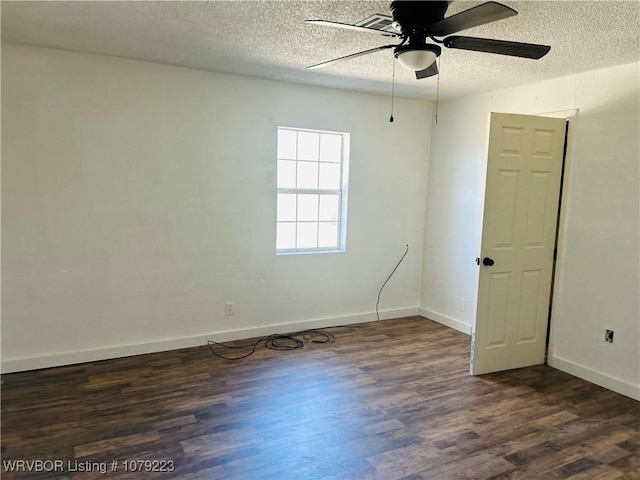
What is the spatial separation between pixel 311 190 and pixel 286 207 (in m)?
0.32

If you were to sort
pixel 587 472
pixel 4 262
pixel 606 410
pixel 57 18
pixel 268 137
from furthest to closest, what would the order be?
pixel 268 137
pixel 4 262
pixel 606 410
pixel 57 18
pixel 587 472

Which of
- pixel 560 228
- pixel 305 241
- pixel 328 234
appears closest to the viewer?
pixel 560 228

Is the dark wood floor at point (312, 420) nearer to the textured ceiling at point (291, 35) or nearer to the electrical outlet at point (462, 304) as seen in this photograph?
the electrical outlet at point (462, 304)

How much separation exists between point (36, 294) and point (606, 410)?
4202 millimetres

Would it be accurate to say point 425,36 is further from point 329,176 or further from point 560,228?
point 329,176

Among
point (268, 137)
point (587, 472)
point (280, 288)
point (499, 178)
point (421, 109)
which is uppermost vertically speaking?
point (421, 109)

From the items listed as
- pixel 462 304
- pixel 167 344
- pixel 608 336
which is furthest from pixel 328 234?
pixel 608 336

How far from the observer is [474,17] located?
6.16ft

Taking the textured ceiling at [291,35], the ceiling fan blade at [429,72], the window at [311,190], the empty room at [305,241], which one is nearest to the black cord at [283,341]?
the empty room at [305,241]

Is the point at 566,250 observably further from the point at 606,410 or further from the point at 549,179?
the point at 606,410

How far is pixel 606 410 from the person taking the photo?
3031mm

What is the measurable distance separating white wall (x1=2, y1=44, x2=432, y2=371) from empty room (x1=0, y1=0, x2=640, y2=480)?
0.06 ft

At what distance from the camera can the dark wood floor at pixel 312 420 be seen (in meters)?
2.34

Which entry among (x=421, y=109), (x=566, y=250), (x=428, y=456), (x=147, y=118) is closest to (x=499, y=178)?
(x=566, y=250)
